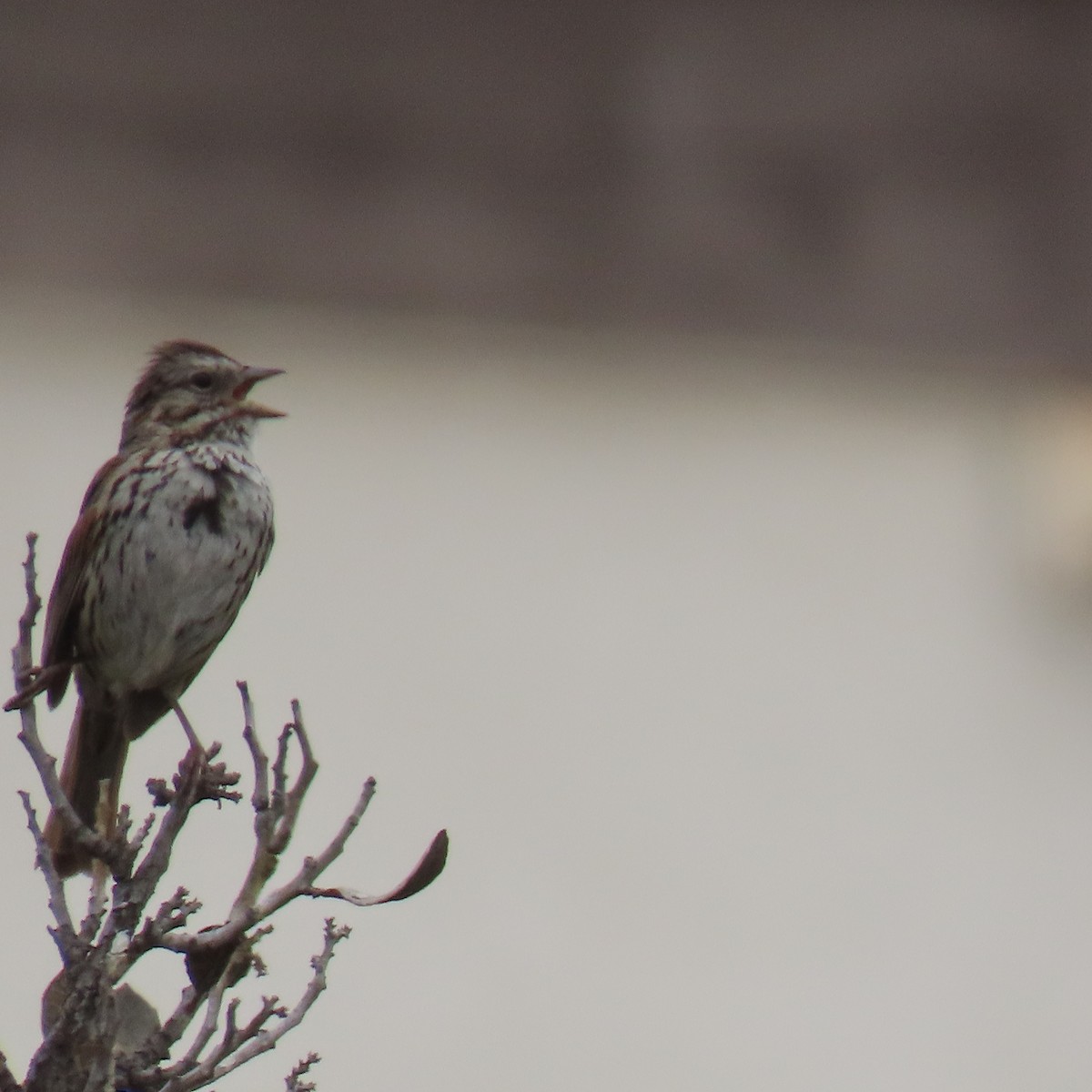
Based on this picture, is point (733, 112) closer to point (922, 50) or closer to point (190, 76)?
point (922, 50)

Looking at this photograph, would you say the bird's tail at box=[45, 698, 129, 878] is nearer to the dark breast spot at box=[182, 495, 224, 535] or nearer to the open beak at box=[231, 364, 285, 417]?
the dark breast spot at box=[182, 495, 224, 535]

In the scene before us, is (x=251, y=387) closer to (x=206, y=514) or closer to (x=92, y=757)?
(x=206, y=514)

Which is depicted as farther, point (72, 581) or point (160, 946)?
point (72, 581)

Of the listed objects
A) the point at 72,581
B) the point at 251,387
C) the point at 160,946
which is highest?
the point at 251,387

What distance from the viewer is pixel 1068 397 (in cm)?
371

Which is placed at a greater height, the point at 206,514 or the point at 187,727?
the point at 206,514

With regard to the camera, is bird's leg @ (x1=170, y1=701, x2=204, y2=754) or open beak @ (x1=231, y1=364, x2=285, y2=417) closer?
bird's leg @ (x1=170, y1=701, x2=204, y2=754)

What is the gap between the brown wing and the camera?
1.87m

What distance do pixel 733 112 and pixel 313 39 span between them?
2.69ft

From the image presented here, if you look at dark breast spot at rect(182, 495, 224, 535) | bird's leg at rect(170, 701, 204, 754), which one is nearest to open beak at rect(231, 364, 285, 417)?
dark breast spot at rect(182, 495, 224, 535)

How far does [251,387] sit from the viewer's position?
1902 millimetres

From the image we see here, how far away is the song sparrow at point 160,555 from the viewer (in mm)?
1879

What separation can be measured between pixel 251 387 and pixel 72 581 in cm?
26

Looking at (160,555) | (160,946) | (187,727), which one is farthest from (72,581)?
(160,946)
